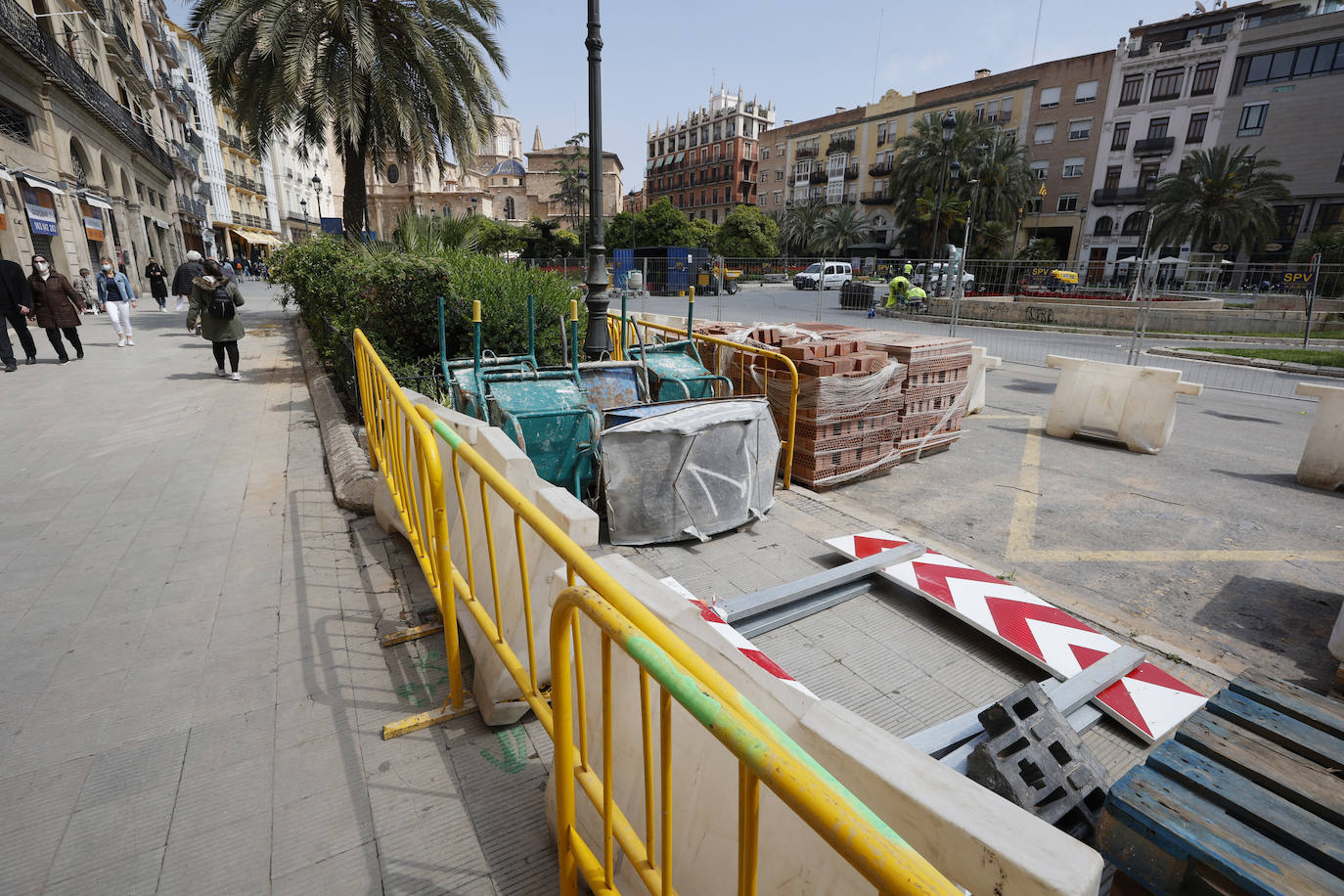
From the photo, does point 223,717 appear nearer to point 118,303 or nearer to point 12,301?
point 12,301

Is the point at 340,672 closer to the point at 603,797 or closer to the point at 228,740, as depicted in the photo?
the point at 228,740

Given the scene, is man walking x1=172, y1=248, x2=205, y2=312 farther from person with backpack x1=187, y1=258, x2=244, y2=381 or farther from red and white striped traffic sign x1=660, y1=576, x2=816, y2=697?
red and white striped traffic sign x1=660, y1=576, x2=816, y2=697

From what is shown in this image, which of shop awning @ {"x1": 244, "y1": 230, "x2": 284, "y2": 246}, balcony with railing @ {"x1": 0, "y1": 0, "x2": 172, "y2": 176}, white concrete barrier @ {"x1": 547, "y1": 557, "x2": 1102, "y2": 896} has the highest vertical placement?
balcony with railing @ {"x1": 0, "y1": 0, "x2": 172, "y2": 176}

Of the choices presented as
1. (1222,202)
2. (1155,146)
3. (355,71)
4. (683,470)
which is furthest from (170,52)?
(1155,146)

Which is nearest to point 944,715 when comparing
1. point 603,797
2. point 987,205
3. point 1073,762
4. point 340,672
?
point 1073,762

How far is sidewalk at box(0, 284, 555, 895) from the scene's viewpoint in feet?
6.95

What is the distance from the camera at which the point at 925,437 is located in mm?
7184

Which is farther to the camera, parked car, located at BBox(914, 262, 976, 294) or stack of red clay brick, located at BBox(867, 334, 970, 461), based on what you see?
parked car, located at BBox(914, 262, 976, 294)

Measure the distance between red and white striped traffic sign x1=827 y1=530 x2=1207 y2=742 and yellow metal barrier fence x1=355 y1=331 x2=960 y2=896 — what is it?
2.54 m

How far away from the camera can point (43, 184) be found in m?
18.4

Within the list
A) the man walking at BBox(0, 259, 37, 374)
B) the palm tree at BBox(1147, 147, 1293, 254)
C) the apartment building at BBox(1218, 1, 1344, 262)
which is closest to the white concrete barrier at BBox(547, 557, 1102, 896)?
the man walking at BBox(0, 259, 37, 374)

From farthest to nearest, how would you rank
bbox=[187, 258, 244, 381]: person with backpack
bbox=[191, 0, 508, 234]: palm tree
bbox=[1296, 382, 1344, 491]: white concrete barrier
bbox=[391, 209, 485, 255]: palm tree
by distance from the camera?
1. bbox=[191, 0, 508, 234]: palm tree
2. bbox=[391, 209, 485, 255]: palm tree
3. bbox=[187, 258, 244, 381]: person with backpack
4. bbox=[1296, 382, 1344, 491]: white concrete barrier

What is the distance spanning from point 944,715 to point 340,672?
2.89 metres

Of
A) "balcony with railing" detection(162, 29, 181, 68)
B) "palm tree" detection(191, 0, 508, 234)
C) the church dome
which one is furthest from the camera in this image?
the church dome
